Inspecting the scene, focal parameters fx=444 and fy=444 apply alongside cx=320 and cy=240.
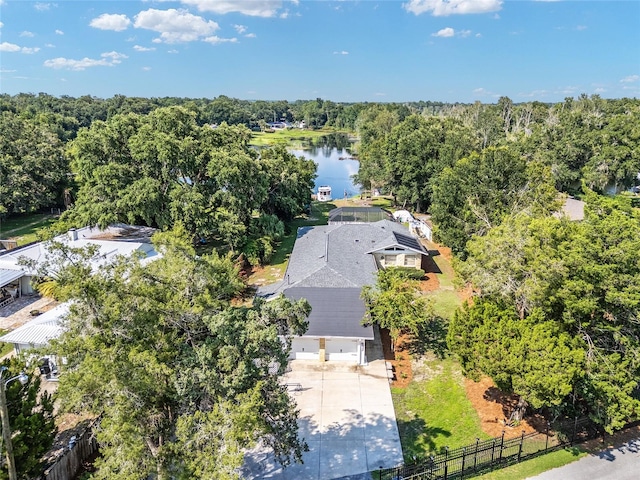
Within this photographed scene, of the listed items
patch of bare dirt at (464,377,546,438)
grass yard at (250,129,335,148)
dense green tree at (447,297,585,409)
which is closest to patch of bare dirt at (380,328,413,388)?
patch of bare dirt at (464,377,546,438)

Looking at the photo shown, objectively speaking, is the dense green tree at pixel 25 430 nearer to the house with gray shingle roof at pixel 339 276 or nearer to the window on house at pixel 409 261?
the house with gray shingle roof at pixel 339 276

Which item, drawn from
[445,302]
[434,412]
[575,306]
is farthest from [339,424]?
[445,302]

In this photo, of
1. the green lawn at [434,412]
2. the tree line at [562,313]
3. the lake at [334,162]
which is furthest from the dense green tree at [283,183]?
the tree line at [562,313]

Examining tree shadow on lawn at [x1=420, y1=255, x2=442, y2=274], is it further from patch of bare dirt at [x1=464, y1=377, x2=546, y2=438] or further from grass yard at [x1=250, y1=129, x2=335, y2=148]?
grass yard at [x1=250, y1=129, x2=335, y2=148]

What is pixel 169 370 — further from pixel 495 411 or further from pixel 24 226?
pixel 24 226

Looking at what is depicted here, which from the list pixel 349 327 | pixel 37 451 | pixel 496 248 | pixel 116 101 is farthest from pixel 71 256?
pixel 116 101
